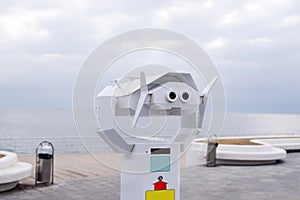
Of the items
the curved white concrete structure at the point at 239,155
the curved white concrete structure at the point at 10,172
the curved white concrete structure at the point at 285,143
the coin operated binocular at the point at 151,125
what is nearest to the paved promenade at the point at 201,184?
the curved white concrete structure at the point at 10,172

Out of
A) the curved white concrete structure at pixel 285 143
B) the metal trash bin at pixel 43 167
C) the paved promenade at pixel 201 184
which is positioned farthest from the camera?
the curved white concrete structure at pixel 285 143

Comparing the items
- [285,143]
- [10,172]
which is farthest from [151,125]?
[285,143]

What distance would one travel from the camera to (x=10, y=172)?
7848mm

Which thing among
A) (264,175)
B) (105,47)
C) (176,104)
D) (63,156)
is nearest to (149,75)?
(176,104)

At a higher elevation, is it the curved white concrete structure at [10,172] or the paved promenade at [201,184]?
the curved white concrete structure at [10,172]

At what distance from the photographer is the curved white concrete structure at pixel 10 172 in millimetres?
7780

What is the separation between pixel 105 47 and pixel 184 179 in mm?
5917

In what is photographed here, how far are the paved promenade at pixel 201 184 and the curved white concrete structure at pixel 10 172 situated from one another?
167 mm

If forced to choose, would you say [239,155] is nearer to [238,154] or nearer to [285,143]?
[238,154]

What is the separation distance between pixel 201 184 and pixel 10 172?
12.9ft

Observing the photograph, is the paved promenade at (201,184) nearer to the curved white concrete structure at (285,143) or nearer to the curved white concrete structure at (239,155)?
the curved white concrete structure at (239,155)

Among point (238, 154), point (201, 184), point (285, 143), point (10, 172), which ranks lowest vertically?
point (201, 184)

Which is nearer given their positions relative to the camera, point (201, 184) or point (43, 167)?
point (43, 167)

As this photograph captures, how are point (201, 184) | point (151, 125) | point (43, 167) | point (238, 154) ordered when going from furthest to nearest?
1. point (238, 154)
2. point (201, 184)
3. point (43, 167)
4. point (151, 125)
